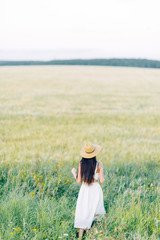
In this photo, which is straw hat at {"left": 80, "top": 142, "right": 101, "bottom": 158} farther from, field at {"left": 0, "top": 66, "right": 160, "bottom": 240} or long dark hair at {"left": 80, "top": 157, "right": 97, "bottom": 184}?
field at {"left": 0, "top": 66, "right": 160, "bottom": 240}

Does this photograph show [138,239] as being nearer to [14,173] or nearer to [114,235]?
[114,235]

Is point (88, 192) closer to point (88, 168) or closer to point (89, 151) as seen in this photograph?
point (88, 168)

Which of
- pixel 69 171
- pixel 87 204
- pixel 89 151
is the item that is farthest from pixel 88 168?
pixel 69 171

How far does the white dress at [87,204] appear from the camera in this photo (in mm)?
3645

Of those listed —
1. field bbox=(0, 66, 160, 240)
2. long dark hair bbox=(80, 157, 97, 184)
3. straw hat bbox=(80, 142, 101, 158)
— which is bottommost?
field bbox=(0, 66, 160, 240)

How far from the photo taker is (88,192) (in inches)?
145

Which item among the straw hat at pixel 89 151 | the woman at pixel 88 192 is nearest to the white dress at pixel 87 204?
the woman at pixel 88 192

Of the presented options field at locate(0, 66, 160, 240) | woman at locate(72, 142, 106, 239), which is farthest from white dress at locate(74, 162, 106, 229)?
field at locate(0, 66, 160, 240)

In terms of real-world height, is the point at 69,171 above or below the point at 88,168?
below

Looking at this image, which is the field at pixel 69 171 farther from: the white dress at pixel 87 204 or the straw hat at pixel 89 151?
the straw hat at pixel 89 151

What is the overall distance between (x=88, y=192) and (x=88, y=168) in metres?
0.35

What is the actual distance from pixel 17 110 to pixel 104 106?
15.1ft

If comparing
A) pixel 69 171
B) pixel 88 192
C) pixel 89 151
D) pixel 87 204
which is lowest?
pixel 69 171

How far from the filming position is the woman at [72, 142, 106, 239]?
358 cm
